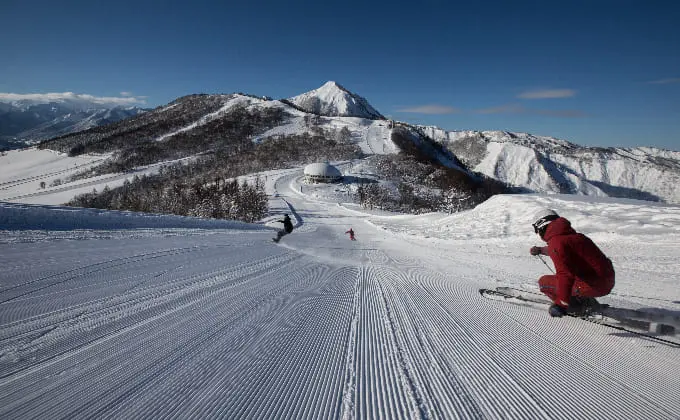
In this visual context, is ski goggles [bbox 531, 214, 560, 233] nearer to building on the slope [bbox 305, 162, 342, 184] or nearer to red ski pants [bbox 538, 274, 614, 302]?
red ski pants [bbox 538, 274, 614, 302]

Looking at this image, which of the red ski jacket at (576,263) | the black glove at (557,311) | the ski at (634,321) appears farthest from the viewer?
the black glove at (557,311)

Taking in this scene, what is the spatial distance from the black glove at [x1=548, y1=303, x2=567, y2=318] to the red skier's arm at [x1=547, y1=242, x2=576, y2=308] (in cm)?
8

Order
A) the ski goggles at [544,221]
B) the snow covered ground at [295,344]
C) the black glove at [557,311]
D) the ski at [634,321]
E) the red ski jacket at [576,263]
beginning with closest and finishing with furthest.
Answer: the snow covered ground at [295,344] → the ski at [634,321] → the red ski jacket at [576,263] → the black glove at [557,311] → the ski goggles at [544,221]

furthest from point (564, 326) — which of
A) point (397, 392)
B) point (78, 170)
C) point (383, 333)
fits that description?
Result: point (78, 170)

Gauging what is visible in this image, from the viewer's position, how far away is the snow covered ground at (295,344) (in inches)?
93.3

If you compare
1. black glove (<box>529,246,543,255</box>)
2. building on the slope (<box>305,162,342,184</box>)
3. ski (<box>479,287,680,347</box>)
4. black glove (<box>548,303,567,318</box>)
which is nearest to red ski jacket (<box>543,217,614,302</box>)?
black glove (<box>548,303,567,318</box>)

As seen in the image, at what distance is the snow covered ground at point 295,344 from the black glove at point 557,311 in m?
0.14

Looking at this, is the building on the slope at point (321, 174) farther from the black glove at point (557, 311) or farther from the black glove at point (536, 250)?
the black glove at point (557, 311)

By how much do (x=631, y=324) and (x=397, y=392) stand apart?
308 cm

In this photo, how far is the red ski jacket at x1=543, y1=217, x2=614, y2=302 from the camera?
3836 mm

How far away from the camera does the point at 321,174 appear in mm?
99938

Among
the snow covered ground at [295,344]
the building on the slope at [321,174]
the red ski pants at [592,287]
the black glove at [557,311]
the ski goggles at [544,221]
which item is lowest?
the snow covered ground at [295,344]

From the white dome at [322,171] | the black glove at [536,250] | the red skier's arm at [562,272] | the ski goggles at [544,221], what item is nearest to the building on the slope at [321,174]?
the white dome at [322,171]

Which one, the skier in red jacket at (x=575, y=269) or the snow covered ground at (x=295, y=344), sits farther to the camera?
the skier in red jacket at (x=575, y=269)
